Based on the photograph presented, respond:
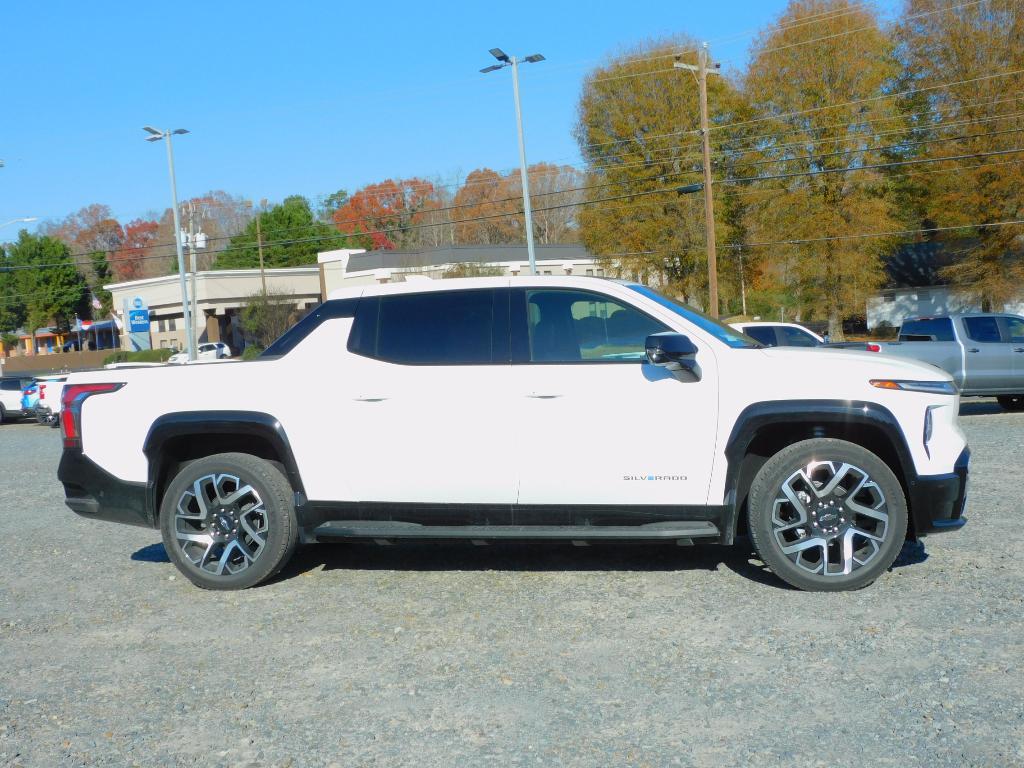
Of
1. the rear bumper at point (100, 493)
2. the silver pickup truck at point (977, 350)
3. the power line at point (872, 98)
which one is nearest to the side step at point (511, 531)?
the rear bumper at point (100, 493)

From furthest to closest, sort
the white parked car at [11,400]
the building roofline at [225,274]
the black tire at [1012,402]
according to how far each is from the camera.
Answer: the building roofline at [225,274], the white parked car at [11,400], the black tire at [1012,402]

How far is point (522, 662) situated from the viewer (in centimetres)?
494

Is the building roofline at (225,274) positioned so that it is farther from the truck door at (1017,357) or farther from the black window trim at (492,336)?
the black window trim at (492,336)

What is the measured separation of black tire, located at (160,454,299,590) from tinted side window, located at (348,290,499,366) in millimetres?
1030

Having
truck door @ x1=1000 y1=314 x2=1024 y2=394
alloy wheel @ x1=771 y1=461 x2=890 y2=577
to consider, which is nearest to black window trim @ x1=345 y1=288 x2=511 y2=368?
alloy wheel @ x1=771 y1=461 x2=890 y2=577

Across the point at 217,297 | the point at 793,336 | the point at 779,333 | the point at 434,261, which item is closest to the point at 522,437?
the point at 779,333

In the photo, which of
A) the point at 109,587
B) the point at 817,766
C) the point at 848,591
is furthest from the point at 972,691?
the point at 109,587

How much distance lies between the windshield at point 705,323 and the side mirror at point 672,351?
12.3 inches

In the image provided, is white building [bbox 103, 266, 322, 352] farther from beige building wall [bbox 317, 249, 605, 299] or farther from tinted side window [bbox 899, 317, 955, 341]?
tinted side window [bbox 899, 317, 955, 341]

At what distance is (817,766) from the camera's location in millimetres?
3689

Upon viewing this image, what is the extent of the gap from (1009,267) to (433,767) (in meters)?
45.4

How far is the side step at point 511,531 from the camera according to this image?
5914 mm

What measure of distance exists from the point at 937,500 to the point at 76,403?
17.5 ft

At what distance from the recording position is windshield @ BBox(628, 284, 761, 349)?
20.5 ft
